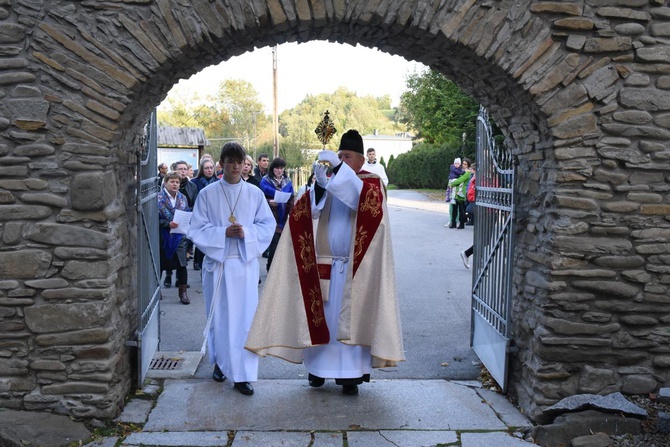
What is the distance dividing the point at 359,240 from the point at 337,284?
1.33 ft

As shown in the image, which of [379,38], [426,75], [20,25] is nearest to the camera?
[20,25]

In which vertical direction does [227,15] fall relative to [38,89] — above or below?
above

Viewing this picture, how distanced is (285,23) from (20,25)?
170cm

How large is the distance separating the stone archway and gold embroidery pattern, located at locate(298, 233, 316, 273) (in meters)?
1.34

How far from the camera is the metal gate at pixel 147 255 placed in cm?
550

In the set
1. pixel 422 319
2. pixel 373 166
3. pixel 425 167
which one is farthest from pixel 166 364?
pixel 425 167

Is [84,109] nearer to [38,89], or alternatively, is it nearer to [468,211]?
[38,89]

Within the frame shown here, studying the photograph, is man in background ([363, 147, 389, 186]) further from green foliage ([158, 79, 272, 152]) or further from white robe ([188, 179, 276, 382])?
green foliage ([158, 79, 272, 152])

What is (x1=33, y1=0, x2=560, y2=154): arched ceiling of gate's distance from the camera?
4512mm

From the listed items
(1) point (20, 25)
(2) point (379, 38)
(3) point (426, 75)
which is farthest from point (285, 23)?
(3) point (426, 75)

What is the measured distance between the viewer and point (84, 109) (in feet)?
14.9

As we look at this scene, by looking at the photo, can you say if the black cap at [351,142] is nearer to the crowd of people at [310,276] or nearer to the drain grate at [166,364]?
the crowd of people at [310,276]

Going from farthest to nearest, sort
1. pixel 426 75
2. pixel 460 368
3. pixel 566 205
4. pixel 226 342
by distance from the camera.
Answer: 1. pixel 426 75
2. pixel 460 368
3. pixel 226 342
4. pixel 566 205

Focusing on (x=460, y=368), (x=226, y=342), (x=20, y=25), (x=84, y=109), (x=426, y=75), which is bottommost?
(x=460, y=368)
